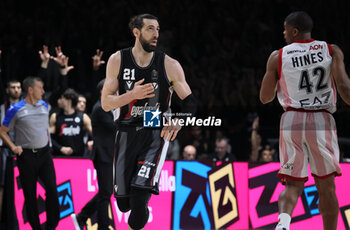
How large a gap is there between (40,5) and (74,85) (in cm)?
241

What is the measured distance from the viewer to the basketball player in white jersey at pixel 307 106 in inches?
178

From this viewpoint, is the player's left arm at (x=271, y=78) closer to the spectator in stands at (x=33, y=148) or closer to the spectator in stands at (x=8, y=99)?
the spectator in stands at (x=33, y=148)

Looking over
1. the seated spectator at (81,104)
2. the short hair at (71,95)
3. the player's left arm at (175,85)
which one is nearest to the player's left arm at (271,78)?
the player's left arm at (175,85)

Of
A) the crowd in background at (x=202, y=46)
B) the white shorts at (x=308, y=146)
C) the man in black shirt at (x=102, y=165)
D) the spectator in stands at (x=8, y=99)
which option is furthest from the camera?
the crowd in background at (x=202, y=46)

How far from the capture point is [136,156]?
489 centimetres

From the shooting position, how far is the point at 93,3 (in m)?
10.3

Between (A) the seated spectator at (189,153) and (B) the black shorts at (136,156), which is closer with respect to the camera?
(B) the black shorts at (136,156)

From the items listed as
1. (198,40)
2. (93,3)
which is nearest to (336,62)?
(198,40)

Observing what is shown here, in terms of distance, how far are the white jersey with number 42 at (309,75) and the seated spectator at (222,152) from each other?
10.3ft

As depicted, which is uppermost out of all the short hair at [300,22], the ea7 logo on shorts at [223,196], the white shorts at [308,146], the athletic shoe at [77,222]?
the short hair at [300,22]

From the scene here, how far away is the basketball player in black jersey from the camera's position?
189 inches

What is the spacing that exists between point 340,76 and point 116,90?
189 cm

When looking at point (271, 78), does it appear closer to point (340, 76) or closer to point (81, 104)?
point (340, 76)

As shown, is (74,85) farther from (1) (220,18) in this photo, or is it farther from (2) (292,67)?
(2) (292,67)
